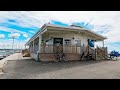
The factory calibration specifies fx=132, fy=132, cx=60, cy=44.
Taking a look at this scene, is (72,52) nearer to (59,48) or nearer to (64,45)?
(64,45)

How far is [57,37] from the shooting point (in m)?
15.5

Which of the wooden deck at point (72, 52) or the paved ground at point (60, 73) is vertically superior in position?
the wooden deck at point (72, 52)

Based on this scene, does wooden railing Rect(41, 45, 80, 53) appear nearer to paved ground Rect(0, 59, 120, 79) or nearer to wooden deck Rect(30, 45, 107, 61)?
wooden deck Rect(30, 45, 107, 61)

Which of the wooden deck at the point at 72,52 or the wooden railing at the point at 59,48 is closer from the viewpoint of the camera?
the wooden deck at the point at 72,52

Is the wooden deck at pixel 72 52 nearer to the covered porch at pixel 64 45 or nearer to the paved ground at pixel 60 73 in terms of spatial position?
the covered porch at pixel 64 45

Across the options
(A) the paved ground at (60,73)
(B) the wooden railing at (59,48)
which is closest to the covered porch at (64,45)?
(B) the wooden railing at (59,48)

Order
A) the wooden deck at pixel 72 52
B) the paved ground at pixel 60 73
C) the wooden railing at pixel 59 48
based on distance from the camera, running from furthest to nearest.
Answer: the wooden railing at pixel 59 48, the wooden deck at pixel 72 52, the paved ground at pixel 60 73

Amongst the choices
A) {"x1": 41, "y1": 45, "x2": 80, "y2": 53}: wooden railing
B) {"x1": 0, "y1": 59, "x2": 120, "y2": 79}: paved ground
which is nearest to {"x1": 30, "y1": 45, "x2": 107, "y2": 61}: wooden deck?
{"x1": 41, "y1": 45, "x2": 80, "y2": 53}: wooden railing

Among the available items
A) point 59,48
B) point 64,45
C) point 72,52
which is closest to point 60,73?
point 59,48
